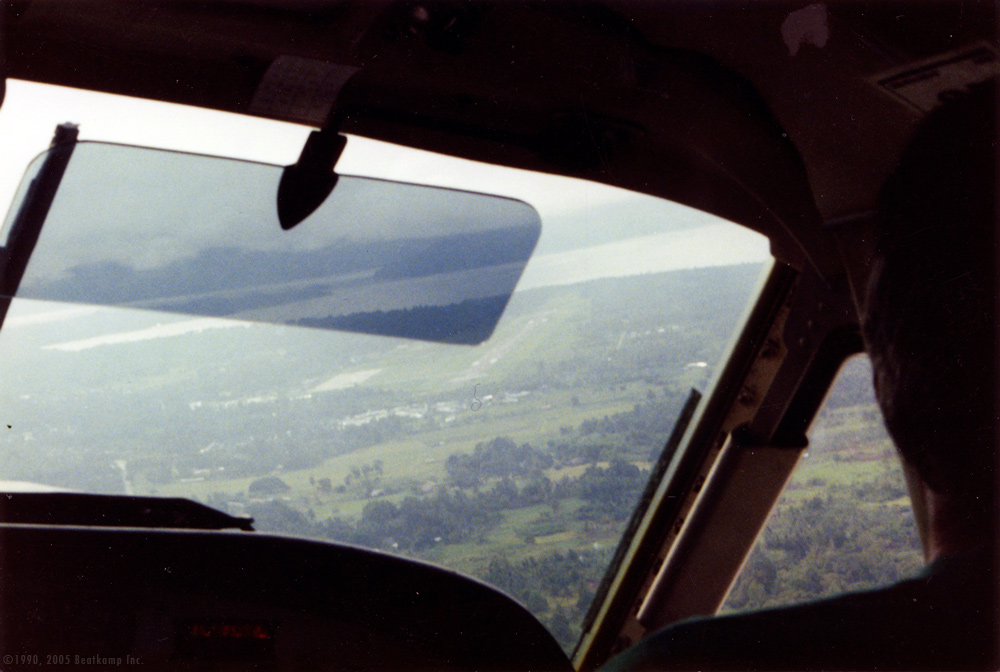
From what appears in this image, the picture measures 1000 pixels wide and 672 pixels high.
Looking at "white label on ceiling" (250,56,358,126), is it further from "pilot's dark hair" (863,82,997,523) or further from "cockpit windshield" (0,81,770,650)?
"pilot's dark hair" (863,82,997,523)

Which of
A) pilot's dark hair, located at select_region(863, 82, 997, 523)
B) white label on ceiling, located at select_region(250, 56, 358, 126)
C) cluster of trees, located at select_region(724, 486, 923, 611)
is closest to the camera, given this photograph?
pilot's dark hair, located at select_region(863, 82, 997, 523)

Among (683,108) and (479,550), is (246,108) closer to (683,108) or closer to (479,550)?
(683,108)

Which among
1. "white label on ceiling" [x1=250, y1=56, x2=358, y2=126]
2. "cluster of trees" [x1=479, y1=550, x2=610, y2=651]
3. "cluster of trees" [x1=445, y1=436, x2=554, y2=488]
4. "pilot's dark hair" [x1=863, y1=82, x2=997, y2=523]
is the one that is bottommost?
"cluster of trees" [x1=479, y1=550, x2=610, y2=651]

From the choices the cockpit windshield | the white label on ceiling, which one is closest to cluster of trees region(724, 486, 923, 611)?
the cockpit windshield

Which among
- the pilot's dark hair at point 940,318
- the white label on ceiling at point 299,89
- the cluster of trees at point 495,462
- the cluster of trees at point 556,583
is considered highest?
the pilot's dark hair at point 940,318

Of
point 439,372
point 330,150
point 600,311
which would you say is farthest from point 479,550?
point 330,150

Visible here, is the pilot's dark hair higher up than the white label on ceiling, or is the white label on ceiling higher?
the pilot's dark hair

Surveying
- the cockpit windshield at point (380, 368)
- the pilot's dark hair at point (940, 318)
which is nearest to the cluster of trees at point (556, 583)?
the cockpit windshield at point (380, 368)

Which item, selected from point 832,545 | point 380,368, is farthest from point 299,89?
point 832,545

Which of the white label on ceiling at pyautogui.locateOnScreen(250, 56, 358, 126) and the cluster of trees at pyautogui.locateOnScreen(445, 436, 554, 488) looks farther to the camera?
the cluster of trees at pyautogui.locateOnScreen(445, 436, 554, 488)

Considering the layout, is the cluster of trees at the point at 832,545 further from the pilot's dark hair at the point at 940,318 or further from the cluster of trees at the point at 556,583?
the pilot's dark hair at the point at 940,318

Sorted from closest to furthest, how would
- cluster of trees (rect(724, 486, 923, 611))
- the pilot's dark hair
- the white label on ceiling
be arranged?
1. the pilot's dark hair
2. the white label on ceiling
3. cluster of trees (rect(724, 486, 923, 611))
